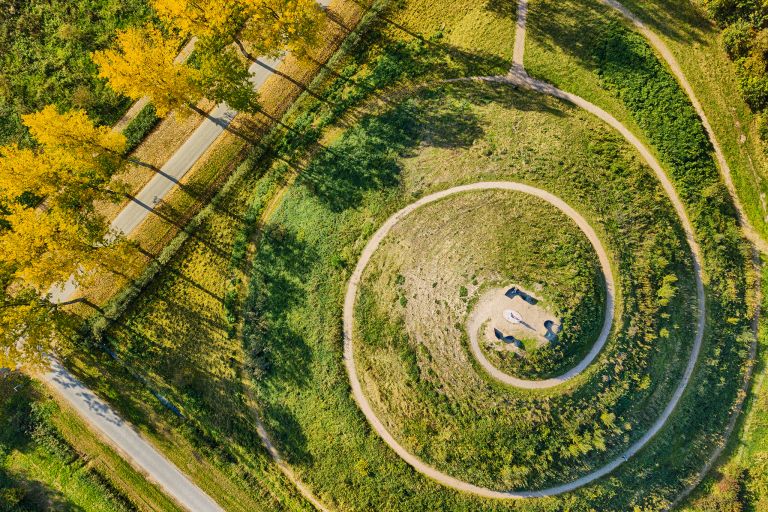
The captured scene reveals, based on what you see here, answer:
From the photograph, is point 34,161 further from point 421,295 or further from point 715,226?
point 715,226

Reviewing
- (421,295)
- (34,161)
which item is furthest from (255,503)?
(34,161)

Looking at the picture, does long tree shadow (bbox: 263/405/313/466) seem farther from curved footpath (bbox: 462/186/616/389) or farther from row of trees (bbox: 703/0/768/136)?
row of trees (bbox: 703/0/768/136)

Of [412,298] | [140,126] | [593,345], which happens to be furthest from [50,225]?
[593,345]

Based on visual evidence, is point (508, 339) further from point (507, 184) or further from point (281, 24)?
point (281, 24)

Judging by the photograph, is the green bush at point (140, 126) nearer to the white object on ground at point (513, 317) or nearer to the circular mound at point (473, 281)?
the circular mound at point (473, 281)

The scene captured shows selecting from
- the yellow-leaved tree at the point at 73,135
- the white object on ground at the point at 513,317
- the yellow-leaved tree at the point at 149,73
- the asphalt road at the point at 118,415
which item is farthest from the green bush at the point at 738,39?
the yellow-leaved tree at the point at 73,135

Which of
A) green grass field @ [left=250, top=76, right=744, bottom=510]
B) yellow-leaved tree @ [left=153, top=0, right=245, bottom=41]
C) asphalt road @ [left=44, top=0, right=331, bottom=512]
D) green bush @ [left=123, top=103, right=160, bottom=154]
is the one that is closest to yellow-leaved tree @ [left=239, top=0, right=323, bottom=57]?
yellow-leaved tree @ [left=153, top=0, right=245, bottom=41]
